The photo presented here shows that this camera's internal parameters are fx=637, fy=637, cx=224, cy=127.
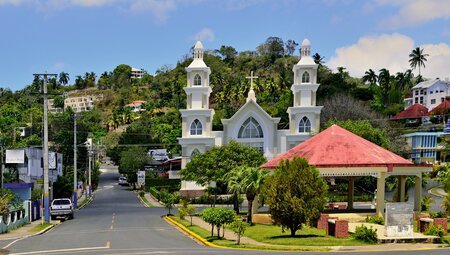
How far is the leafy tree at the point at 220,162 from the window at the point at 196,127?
19.8 meters

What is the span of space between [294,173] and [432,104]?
113 m

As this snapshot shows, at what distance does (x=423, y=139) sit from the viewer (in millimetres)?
98312

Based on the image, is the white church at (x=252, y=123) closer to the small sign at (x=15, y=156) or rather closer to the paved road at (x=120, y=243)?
the small sign at (x=15, y=156)

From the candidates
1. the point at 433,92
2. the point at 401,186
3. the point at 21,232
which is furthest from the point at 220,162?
the point at 433,92

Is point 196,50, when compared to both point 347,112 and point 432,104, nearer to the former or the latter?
point 347,112

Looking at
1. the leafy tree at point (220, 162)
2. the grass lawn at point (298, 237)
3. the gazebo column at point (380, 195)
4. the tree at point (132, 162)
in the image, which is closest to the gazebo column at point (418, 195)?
the gazebo column at point (380, 195)

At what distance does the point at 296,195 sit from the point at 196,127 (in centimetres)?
5459

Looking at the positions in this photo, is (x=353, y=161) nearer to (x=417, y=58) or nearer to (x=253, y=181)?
(x=253, y=181)

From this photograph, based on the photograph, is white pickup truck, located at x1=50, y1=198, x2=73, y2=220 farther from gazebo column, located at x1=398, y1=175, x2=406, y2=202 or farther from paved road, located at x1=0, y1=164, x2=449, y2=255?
gazebo column, located at x1=398, y1=175, x2=406, y2=202

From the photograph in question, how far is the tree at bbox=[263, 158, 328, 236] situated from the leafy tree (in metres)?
29.9

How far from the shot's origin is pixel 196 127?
8206cm

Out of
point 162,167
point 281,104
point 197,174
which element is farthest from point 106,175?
point 197,174

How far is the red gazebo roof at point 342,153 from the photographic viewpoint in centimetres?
3775

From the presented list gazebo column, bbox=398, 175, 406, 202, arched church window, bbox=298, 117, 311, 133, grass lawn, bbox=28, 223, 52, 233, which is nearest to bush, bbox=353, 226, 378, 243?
gazebo column, bbox=398, 175, 406, 202
